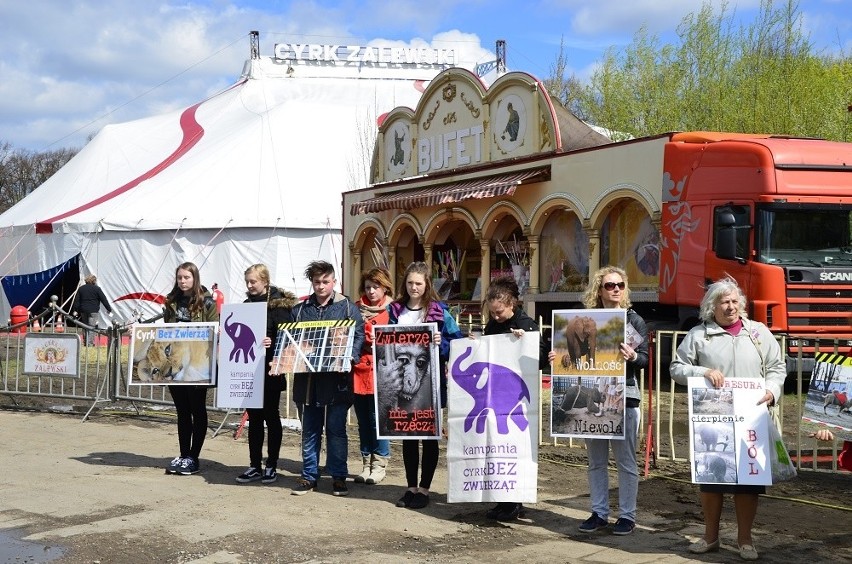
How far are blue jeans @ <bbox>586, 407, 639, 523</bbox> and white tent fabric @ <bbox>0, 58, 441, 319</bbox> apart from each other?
20328 millimetres

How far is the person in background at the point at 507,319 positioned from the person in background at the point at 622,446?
20.2 inches

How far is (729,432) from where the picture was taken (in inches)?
235

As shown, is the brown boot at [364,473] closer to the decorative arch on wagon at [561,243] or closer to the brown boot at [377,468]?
the brown boot at [377,468]

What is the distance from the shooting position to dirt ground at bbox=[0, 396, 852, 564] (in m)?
6.07

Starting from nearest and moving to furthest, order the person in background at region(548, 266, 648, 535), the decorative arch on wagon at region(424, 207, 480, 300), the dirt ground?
1. the dirt ground
2. the person in background at region(548, 266, 648, 535)
3. the decorative arch on wagon at region(424, 207, 480, 300)

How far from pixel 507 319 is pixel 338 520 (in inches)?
67.2

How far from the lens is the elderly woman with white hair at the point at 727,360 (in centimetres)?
597

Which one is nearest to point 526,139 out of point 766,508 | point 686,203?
point 686,203

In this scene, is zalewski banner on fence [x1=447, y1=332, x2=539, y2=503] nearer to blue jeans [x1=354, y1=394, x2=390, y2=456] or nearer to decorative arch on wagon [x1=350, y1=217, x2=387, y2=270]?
blue jeans [x1=354, y1=394, x2=390, y2=456]

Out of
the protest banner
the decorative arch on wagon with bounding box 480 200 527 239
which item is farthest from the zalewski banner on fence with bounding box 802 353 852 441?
the decorative arch on wagon with bounding box 480 200 527 239

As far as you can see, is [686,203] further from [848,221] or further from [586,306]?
[586,306]

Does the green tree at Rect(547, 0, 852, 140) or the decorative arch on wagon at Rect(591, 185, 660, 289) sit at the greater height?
the green tree at Rect(547, 0, 852, 140)

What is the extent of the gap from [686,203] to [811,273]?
195 centimetres

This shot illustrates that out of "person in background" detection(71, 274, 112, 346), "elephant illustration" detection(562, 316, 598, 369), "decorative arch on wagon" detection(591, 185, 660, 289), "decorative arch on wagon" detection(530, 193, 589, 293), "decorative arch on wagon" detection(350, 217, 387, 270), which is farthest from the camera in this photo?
"person in background" detection(71, 274, 112, 346)
